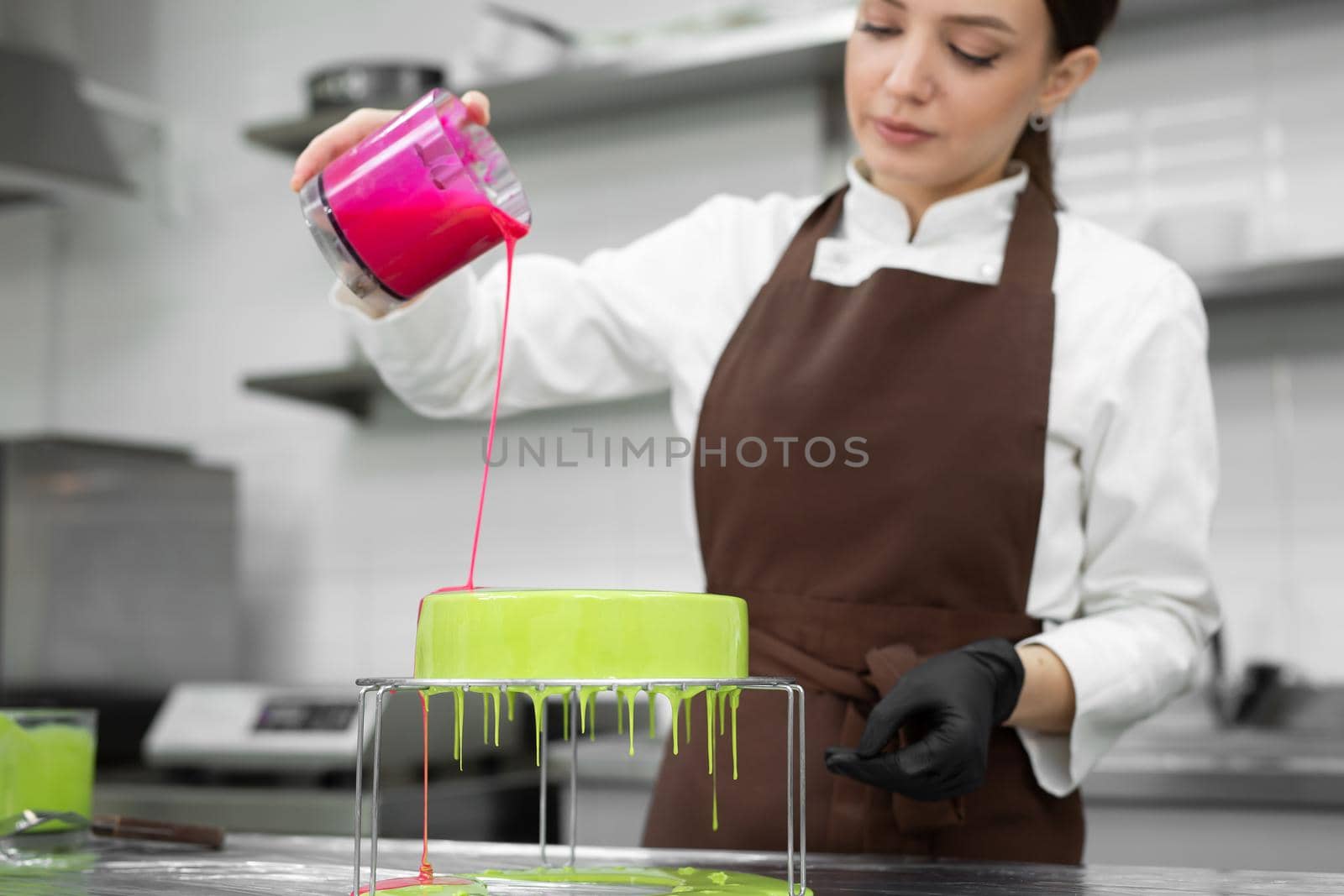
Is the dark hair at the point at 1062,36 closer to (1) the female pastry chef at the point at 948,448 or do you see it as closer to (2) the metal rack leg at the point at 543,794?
(1) the female pastry chef at the point at 948,448

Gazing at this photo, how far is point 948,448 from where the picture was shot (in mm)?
1175

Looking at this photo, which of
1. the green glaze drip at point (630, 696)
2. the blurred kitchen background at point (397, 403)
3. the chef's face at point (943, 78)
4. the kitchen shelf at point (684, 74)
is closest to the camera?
the green glaze drip at point (630, 696)

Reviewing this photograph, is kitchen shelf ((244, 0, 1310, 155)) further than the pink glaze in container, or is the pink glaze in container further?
kitchen shelf ((244, 0, 1310, 155))

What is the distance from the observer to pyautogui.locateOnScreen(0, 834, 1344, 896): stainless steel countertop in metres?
0.81

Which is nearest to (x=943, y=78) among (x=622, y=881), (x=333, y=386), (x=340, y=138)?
(x=340, y=138)

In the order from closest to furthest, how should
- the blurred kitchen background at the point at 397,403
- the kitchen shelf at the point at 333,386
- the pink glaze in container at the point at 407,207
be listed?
the pink glaze in container at the point at 407,207, the blurred kitchen background at the point at 397,403, the kitchen shelf at the point at 333,386

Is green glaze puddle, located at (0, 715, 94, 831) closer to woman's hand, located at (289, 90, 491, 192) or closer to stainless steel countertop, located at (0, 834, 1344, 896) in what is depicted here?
stainless steel countertop, located at (0, 834, 1344, 896)

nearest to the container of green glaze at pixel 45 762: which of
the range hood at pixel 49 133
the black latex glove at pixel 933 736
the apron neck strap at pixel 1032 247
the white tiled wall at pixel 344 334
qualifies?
the black latex glove at pixel 933 736

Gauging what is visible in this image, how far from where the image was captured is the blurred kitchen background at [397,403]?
2.08 metres

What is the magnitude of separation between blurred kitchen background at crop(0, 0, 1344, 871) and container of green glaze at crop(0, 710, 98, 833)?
1024 millimetres

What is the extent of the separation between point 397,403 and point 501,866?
1.92 m

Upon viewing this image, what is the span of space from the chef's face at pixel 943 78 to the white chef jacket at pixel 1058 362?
0.21ft


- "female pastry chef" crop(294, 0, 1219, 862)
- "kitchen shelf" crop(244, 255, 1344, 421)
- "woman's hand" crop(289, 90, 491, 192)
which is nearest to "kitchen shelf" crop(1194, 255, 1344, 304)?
"kitchen shelf" crop(244, 255, 1344, 421)

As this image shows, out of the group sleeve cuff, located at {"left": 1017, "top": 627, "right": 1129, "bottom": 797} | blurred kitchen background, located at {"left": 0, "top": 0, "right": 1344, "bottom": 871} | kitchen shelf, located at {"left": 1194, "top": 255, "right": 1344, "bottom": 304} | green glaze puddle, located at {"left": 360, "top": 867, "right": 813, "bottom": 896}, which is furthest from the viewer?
blurred kitchen background, located at {"left": 0, "top": 0, "right": 1344, "bottom": 871}
